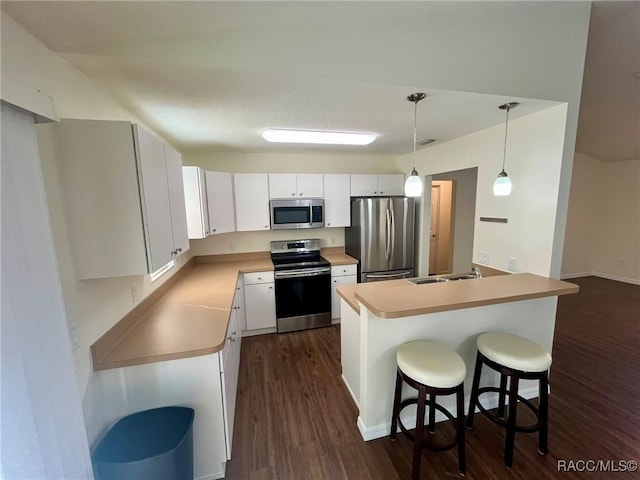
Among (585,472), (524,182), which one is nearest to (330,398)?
(585,472)

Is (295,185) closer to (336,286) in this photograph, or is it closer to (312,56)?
(336,286)

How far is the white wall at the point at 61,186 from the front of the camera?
972 millimetres

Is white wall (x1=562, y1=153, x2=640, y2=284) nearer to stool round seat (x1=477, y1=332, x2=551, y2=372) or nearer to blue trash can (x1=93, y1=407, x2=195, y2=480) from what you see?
stool round seat (x1=477, y1=332, x2=551, y2=372)

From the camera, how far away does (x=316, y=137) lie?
2.78m

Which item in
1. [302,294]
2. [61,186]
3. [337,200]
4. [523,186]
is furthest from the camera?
[337,200]

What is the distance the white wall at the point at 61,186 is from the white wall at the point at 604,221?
23.4ft

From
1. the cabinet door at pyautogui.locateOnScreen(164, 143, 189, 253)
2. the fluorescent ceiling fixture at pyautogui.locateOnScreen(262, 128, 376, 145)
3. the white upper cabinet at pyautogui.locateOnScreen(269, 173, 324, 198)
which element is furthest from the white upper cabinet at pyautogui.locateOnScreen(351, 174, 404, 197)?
the cabinet door at pyautogui.locateOnScreen(164, 143, 189, 253)

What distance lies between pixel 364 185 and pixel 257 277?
6.27ft

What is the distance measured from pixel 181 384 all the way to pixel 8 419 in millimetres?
758

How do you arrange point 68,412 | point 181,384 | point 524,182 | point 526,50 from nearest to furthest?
point 68,412 < point 181,384 < point 526,50 < point 524,182

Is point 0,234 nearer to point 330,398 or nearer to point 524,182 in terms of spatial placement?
point 330,398

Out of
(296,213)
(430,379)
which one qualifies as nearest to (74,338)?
(430,379)

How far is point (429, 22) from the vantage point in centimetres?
158

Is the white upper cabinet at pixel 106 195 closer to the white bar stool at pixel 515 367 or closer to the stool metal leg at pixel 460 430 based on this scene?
the stool metal leg at pixel 460 430
